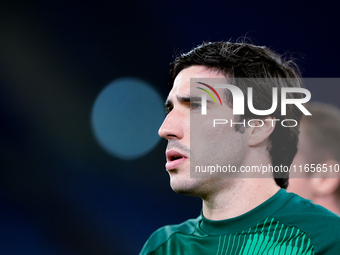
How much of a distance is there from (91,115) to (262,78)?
123 inches

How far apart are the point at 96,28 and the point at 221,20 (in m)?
1.69

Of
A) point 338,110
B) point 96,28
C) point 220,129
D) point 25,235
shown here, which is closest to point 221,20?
point 96,28

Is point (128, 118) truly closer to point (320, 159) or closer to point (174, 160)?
point (320, 159)

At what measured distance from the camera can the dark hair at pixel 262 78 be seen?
157 centimetres

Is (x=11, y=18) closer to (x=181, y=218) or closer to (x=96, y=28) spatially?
(x=96, y=28)

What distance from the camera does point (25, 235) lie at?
4082mm

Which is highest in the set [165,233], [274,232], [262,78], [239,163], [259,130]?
[262,78]

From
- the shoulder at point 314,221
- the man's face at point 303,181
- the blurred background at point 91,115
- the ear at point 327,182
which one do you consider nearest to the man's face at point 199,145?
the shoulder at point 314,221

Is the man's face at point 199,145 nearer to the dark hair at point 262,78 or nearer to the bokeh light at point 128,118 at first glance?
the dark hair at point 262,78

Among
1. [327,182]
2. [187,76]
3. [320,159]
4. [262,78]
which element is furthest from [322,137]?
[187,76]

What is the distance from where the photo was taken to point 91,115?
14.3 feet

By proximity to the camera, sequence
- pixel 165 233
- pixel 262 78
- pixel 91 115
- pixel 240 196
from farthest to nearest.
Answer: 1. pixel 91 115
2. pixel 165 233
3. pixel 262 78
4. pixel 240 196

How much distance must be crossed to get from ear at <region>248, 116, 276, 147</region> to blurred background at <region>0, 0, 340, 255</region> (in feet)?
8.79

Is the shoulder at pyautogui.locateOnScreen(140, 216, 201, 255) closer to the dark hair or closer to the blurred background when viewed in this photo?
the dark hair
